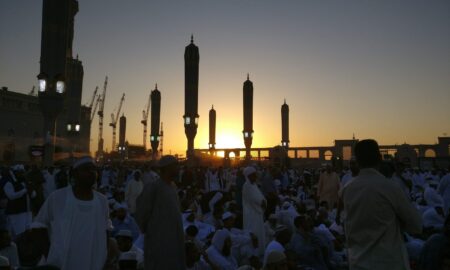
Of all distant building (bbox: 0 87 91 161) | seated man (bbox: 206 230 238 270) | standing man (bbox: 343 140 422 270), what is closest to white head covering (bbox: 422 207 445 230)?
seated man (bbox: 206 230 238 270)

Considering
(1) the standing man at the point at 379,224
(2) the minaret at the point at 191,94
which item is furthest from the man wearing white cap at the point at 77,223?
(2) the minaret at the point at 191,94

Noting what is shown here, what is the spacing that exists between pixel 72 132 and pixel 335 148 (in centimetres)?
3231

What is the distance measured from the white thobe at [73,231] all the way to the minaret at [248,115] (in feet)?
104

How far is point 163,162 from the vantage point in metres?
3.92

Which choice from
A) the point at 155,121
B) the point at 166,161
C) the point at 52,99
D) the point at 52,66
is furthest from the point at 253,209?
the point at 155,121

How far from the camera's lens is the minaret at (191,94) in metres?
28.0

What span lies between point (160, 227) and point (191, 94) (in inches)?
1018

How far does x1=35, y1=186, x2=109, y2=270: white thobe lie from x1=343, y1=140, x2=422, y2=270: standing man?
2.15 metres

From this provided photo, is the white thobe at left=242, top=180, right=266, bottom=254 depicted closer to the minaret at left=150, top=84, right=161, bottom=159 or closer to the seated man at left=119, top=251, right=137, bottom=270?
the seated man at left=119, top=251, right=137, bottom=270

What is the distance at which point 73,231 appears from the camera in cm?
338

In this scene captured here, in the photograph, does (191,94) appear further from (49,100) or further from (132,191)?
(132,191)

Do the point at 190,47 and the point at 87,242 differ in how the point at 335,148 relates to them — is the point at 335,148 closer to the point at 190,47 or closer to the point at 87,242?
the point at 190,47

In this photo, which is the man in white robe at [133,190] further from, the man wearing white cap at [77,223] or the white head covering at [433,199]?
the man wearing white cap at [77,223]

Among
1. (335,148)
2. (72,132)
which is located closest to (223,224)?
(72,132)
